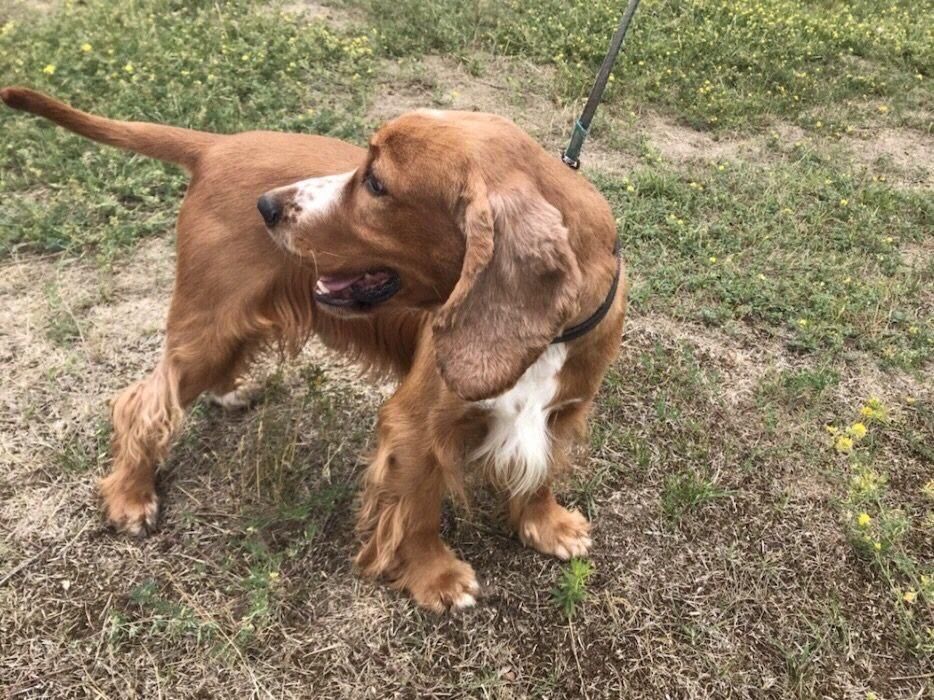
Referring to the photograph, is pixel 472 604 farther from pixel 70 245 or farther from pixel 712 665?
pixel 70 245

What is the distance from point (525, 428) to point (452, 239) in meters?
0.70

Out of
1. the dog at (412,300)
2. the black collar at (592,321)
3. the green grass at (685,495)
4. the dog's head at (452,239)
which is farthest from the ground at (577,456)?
the dog's head at (452,239)

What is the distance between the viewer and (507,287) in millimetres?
1904

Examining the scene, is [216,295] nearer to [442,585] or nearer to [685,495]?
[442,585]

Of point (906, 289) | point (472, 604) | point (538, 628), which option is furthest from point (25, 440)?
point (906, 289)

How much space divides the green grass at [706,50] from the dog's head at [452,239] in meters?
3.70

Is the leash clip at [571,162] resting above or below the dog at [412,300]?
above

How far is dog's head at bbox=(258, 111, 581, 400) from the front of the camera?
1904 millimetres

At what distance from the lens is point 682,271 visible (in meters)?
4.09

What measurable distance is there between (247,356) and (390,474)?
0.75 m

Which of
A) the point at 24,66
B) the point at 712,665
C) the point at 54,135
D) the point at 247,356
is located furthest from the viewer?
the point at 24,66

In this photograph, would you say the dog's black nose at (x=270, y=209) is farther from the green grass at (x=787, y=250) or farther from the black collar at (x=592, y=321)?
the green grass at (x=787, y=250)

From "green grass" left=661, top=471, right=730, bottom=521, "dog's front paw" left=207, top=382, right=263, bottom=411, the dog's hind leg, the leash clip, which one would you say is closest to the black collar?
the leash clip

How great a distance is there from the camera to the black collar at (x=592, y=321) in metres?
2.17
